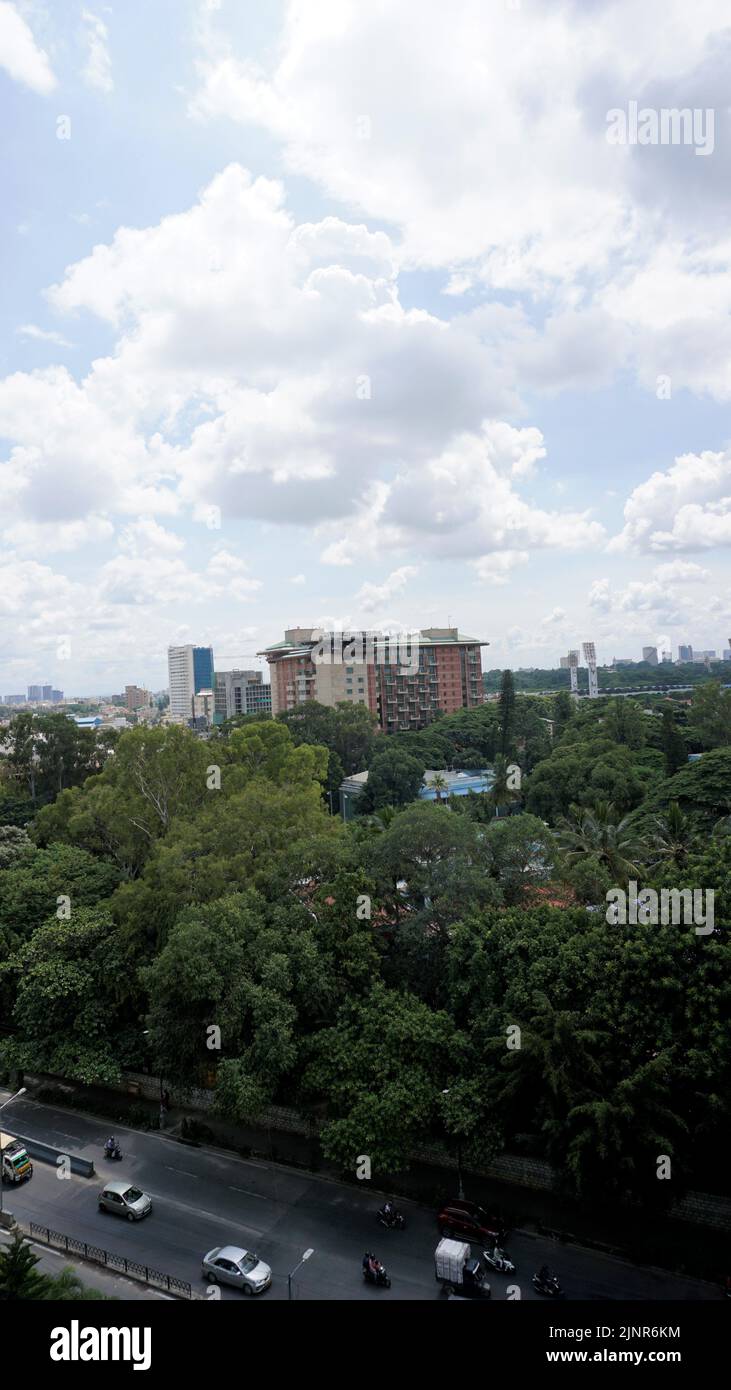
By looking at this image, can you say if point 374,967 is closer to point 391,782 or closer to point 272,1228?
point 272,1228

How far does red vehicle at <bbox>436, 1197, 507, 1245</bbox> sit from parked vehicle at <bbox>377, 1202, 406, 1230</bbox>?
77 centimetres

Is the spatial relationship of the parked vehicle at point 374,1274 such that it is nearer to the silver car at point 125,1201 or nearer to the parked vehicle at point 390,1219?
the parked vehicle at point 390,1219

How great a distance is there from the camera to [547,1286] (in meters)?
12.9

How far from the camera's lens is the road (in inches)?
526

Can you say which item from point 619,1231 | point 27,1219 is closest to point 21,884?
point 27,1219

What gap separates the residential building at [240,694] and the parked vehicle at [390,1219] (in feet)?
410

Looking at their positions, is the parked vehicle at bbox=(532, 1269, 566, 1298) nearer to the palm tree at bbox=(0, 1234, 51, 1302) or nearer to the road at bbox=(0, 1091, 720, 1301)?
the road at bbox=(0, 1091, 720, 1301)

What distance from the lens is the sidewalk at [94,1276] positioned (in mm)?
13406

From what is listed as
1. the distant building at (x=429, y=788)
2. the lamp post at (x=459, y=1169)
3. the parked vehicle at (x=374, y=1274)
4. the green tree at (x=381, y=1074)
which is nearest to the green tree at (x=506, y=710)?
the distant building at (x=429, y=788)

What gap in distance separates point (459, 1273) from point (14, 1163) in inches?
406

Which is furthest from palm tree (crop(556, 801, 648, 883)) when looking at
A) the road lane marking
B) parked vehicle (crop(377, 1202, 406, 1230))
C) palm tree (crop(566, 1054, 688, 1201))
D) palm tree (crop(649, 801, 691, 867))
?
the road lane marking

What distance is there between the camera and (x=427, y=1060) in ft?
50.0

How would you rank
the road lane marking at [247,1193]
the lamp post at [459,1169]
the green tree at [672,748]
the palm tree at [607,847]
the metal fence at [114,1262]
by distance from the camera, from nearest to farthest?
the metal fence at [114,1262] < the lamp post at [459,1169] < the road lane marking at [247,1193] < the palm tree at [607,847] < the green tree at [672,748]
